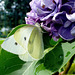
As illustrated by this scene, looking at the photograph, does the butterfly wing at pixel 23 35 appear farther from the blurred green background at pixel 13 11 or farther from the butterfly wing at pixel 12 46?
the blurred green background at pixel 13 11

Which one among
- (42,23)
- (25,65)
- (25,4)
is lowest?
(25,4)

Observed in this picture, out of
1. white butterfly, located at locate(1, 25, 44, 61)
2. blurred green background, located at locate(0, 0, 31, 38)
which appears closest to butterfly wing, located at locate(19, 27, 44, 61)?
white butterfly, located at locate(1, 25, 44, 61)

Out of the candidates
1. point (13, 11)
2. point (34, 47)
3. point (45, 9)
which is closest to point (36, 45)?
point (34, 47)

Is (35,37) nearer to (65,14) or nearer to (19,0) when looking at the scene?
(65,14)

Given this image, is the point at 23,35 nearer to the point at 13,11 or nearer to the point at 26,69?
the point at 26,69

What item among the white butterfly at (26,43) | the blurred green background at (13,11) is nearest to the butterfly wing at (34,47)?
the white butterfly at (26,43)

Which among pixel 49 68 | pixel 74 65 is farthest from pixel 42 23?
pixel 74 65

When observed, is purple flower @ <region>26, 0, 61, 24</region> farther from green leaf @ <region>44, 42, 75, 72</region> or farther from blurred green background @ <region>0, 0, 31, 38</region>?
blurred green background @ <region>0, 0, 31, 38</region>
